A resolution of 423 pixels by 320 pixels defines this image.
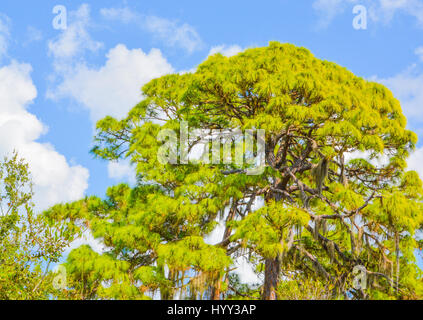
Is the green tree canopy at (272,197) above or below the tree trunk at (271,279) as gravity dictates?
above

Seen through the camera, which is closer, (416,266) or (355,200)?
(355,200)

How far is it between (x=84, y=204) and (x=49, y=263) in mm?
2870

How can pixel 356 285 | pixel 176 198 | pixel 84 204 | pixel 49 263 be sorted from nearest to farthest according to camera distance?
pixel 49 263 → pixel 356 285 → pixel 176 198 → pixel 84 204

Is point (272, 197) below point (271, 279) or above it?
above

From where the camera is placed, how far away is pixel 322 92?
285 inches

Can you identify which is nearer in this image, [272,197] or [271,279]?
[271,279]

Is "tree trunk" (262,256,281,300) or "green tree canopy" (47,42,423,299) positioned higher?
"green tree canopy" (47,42,423,299)

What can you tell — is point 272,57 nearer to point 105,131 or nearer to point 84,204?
point 105,131

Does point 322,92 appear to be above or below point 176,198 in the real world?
above

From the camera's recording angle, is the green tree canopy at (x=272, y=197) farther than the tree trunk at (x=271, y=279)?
No

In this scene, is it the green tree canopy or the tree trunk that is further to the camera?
the tree trunk
